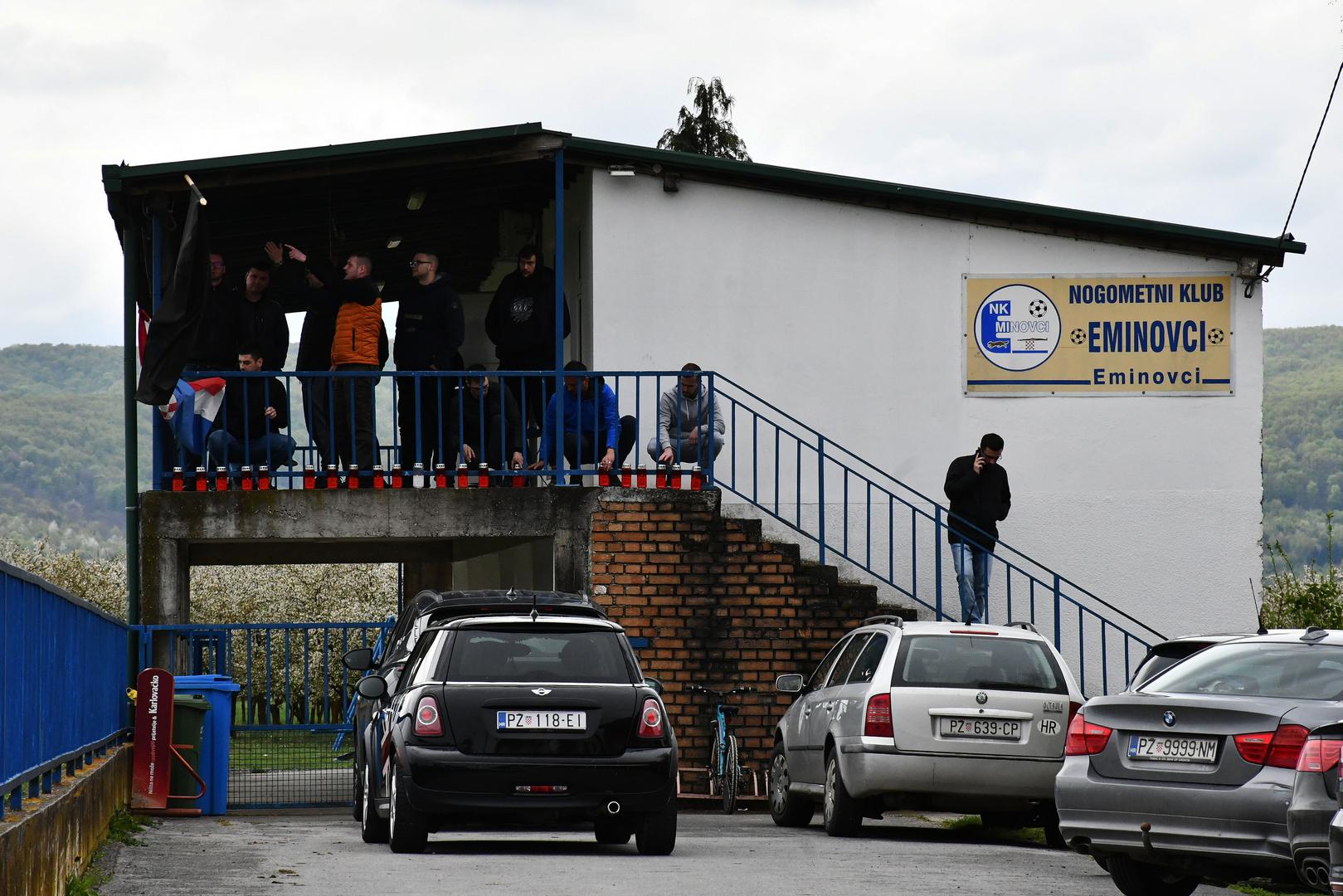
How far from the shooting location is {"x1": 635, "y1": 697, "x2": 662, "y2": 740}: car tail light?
1110 cm

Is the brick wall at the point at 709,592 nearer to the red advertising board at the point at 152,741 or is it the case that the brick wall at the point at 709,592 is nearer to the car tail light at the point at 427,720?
the red advertising board at the point at 152,741

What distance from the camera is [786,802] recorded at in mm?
14594

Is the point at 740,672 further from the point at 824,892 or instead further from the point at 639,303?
the point at 824,892

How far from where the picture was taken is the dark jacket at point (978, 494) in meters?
17.3

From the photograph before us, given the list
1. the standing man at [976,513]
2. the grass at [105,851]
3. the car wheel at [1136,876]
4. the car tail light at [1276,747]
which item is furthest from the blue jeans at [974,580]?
the car tail light at [1276,747]

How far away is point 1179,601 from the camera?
18.4 metres

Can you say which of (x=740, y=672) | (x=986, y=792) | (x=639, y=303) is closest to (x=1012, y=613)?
(x=740, y=672)

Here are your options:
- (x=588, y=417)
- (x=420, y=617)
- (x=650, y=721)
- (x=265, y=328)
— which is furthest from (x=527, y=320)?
→ (x=650, y=721)

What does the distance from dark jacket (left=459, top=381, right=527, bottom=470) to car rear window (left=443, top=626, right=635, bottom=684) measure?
18.2 feet

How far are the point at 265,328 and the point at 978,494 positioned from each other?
6.55m

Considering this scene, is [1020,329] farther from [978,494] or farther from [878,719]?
[878,719]

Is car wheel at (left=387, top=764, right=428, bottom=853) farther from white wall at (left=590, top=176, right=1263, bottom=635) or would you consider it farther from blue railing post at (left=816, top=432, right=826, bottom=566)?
white wall at (left=590, top=176, right=1263, bottom=635)

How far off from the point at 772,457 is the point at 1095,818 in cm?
934

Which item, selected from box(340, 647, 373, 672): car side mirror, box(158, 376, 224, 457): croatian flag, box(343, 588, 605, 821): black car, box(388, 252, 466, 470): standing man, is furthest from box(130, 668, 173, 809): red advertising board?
box(388, 252, 466, 470): standing man
